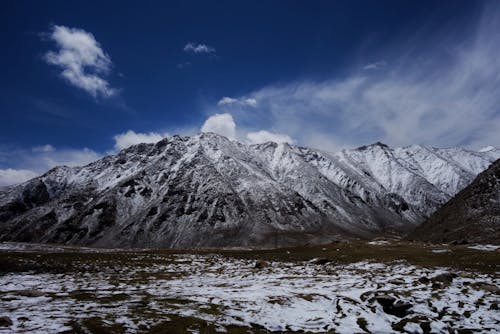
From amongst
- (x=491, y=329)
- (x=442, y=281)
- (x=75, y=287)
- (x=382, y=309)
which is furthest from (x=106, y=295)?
(x=442, y=281)

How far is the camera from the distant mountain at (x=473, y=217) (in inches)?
2891

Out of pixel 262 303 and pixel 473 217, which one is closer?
pixel 262 303

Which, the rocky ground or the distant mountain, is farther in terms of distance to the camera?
the distant mountain

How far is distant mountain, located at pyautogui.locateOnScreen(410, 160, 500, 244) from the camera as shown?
73438 mm

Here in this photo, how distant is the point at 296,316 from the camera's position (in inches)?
674

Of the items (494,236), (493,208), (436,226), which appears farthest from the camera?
(436,226)

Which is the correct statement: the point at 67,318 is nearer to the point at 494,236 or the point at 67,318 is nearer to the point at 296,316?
the point at 296,316

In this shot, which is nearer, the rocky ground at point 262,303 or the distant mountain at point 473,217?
the rocky ground at point 262,303

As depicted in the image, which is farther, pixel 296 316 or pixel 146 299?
pixel 146 299

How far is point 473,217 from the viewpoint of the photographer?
3253 inches

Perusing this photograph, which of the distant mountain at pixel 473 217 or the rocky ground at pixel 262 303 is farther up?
the distant mountain at pixel 473 217

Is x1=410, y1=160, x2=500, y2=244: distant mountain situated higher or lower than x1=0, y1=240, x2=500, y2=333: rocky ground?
higher

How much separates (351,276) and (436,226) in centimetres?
8012

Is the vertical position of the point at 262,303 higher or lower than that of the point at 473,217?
lower
